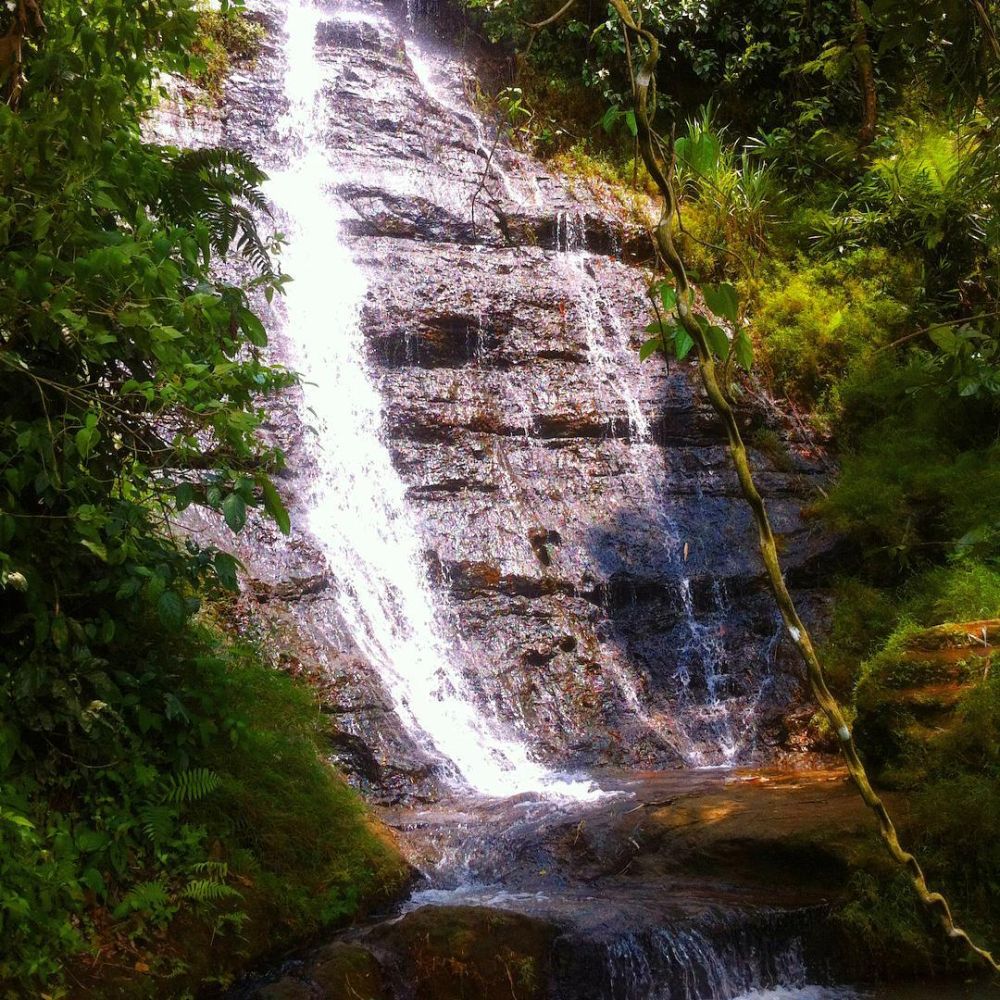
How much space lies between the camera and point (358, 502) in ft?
31.4

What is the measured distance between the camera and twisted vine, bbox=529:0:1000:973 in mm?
1301

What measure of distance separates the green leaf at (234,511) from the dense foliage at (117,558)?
0.01 meters

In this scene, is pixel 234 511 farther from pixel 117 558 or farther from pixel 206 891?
pixel 206 891

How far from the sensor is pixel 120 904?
4.09 m

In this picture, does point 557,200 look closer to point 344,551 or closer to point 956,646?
point 344,551

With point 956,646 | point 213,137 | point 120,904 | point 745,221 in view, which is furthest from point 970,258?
point 120,904

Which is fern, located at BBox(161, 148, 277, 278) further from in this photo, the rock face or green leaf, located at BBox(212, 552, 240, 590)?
the rock face

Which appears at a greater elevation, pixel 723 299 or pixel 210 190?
pixel 210 190

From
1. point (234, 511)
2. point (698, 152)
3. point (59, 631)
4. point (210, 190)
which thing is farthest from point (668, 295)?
point (210, 190)

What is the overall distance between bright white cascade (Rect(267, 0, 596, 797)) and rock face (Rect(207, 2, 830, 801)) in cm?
15

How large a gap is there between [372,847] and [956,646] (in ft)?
11.8

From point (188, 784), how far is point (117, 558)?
120 centimetres

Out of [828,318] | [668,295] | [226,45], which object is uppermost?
[226,45]

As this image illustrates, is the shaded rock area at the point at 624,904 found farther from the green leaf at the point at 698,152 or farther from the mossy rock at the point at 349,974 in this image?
the green leaf at the point at 698,152
